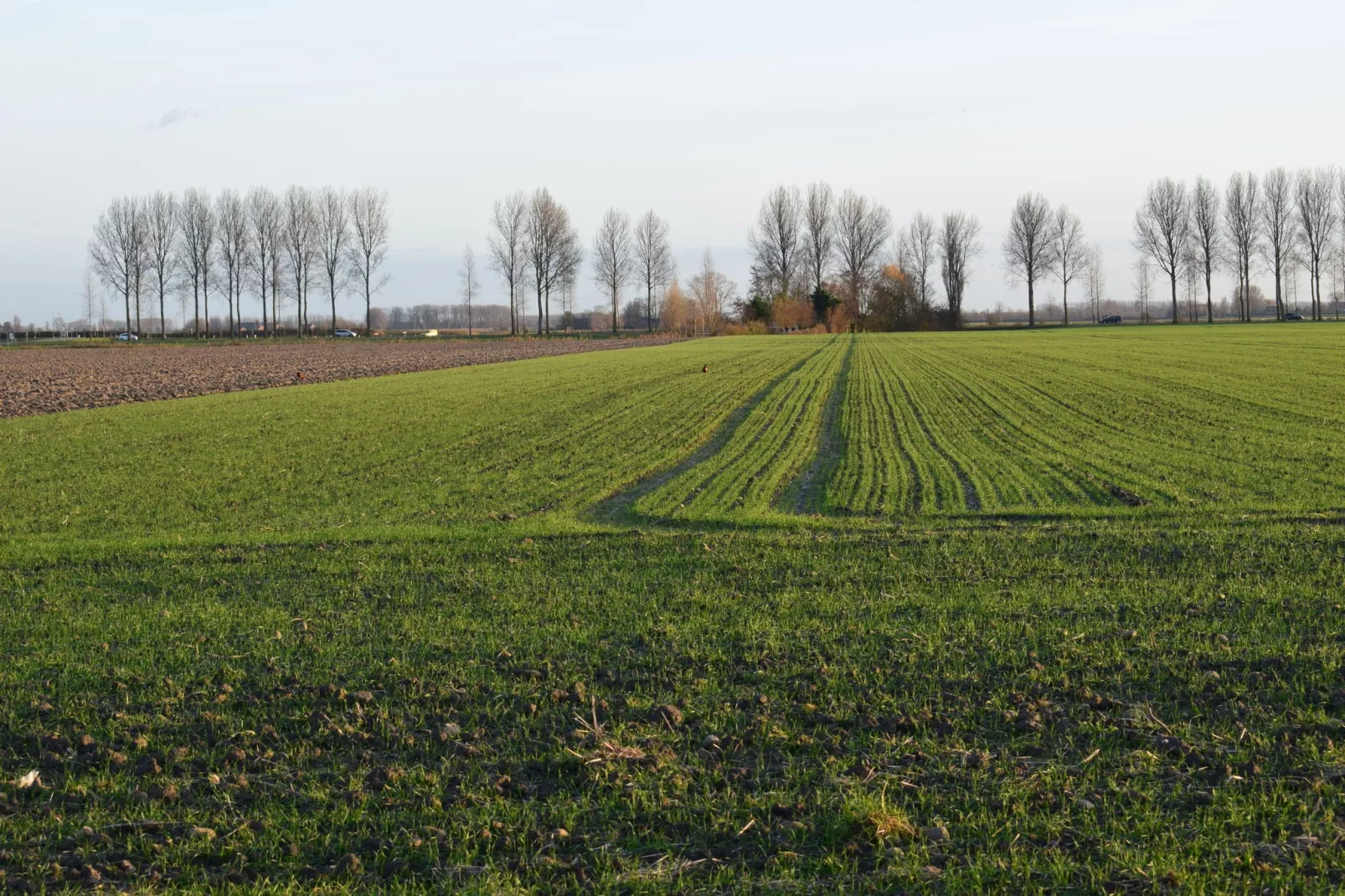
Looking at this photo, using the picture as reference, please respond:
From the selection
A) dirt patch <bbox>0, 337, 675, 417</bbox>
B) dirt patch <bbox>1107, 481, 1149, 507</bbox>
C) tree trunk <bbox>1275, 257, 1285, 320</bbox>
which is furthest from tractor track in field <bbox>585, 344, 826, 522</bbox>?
tree trunk <bbox>1275, 257, 1285, 320</bbox>

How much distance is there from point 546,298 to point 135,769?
333ft

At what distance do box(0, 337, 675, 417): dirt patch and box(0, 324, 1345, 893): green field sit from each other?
16.4 meters

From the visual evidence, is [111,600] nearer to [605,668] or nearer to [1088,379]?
[605,668]

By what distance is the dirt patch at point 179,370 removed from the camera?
28.7 meters

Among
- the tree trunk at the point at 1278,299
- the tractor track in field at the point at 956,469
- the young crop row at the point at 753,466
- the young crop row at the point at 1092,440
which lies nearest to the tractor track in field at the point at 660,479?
the young crop row at the point at 753,466

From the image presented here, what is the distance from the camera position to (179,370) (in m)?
41.6

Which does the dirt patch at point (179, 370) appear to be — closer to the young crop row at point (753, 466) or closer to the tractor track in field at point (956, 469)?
the young crop row at point (753, 466)

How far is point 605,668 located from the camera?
6242 millimetres

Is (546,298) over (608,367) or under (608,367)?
over

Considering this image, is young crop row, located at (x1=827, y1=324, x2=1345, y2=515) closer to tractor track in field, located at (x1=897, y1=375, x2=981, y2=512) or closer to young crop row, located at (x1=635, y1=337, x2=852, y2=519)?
tractor track in field, located at (x1=897, y1=375, x2=981, y2=512)

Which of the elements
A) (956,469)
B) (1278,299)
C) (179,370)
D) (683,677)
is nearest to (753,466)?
(956,469)

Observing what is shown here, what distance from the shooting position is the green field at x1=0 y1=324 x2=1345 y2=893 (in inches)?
163

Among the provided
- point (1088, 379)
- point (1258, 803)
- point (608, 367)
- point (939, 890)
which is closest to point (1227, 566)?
point (1258, 803)

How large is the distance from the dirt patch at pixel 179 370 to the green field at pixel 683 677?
16.4 meters
